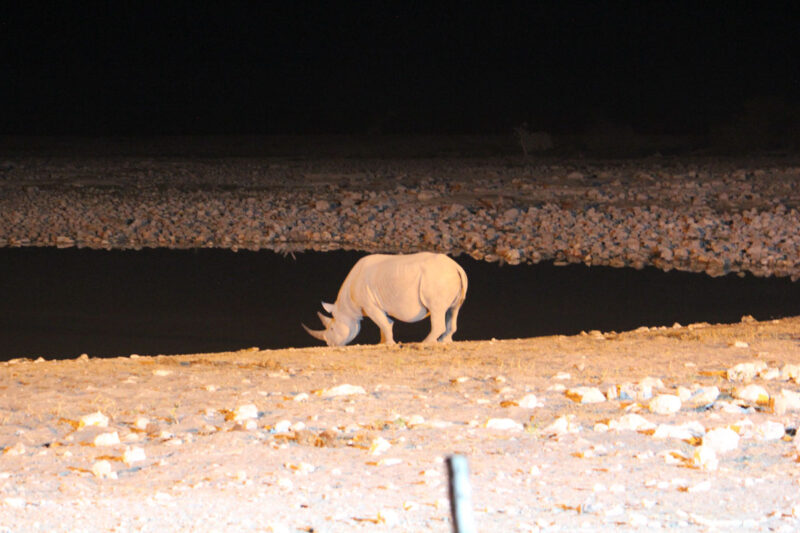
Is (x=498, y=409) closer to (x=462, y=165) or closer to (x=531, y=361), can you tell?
(x=531, y=361)

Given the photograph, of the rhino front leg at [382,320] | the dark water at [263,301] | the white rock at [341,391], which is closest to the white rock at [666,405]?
the white rock at [341,391]

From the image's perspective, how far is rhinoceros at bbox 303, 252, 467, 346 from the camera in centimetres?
962

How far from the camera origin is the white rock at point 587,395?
18.9 feet

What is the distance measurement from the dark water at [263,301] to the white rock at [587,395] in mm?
5526

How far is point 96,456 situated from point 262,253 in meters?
12.0

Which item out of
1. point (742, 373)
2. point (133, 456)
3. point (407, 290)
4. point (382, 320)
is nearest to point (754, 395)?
point (742, 373)

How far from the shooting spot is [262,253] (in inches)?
659

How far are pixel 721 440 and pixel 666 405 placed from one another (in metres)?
0.69

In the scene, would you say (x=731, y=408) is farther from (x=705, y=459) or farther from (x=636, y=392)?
(x=705, y=459)

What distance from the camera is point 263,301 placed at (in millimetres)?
13289

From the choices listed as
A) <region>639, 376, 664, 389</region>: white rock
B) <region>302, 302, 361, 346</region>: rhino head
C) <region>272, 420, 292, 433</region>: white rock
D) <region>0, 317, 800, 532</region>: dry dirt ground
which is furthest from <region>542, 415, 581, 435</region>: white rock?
<region>302, 302, 361, 346</region>: rhino head

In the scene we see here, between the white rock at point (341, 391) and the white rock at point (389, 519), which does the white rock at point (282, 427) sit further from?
the white rock at point (389, 519)

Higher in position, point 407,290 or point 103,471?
point 407,290

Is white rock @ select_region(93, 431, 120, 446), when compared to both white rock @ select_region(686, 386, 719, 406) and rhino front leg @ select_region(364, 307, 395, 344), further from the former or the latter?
rhino front leg @ select_region(364, 307, 395, 344)
